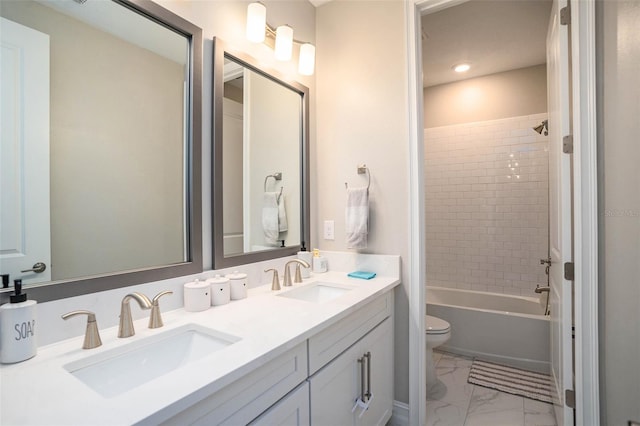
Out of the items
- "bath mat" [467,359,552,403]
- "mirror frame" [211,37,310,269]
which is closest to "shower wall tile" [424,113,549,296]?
"bath mat" [467,359,552,403]

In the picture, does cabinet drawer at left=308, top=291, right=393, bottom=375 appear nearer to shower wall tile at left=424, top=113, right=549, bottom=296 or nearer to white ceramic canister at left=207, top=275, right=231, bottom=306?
white ceramic canister at left=207, top=275, right=231, bottom=306

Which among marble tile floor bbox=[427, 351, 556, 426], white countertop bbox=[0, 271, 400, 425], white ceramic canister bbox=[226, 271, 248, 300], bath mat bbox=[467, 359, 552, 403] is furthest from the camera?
bath mat bbox=[467, 359, 552, 403]

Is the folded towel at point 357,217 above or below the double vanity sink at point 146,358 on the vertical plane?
above

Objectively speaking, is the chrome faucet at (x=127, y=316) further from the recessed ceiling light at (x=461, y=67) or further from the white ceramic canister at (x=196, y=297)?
the recessed ceiling light at (x=461, y=67)

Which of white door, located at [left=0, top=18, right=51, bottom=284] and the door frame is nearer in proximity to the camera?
white door, located at [left=0, top=18, right=51, bottom=284]

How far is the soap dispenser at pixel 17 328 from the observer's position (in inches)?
30.0

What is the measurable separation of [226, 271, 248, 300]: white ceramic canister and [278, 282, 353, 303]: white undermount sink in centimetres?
29

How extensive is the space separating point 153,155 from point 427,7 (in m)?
1.59

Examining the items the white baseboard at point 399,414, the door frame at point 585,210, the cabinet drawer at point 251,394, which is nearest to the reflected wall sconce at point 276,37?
the door frame at point 585,210

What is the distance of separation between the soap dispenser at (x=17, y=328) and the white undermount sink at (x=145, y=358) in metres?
0.13

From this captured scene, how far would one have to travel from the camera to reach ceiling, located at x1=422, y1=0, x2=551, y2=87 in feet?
7.06

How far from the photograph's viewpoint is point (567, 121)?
4.82ft

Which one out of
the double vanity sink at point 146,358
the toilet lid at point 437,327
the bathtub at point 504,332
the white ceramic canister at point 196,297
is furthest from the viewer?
the bathtub at point 504,332

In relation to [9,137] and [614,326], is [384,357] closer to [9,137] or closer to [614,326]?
[614,326]
